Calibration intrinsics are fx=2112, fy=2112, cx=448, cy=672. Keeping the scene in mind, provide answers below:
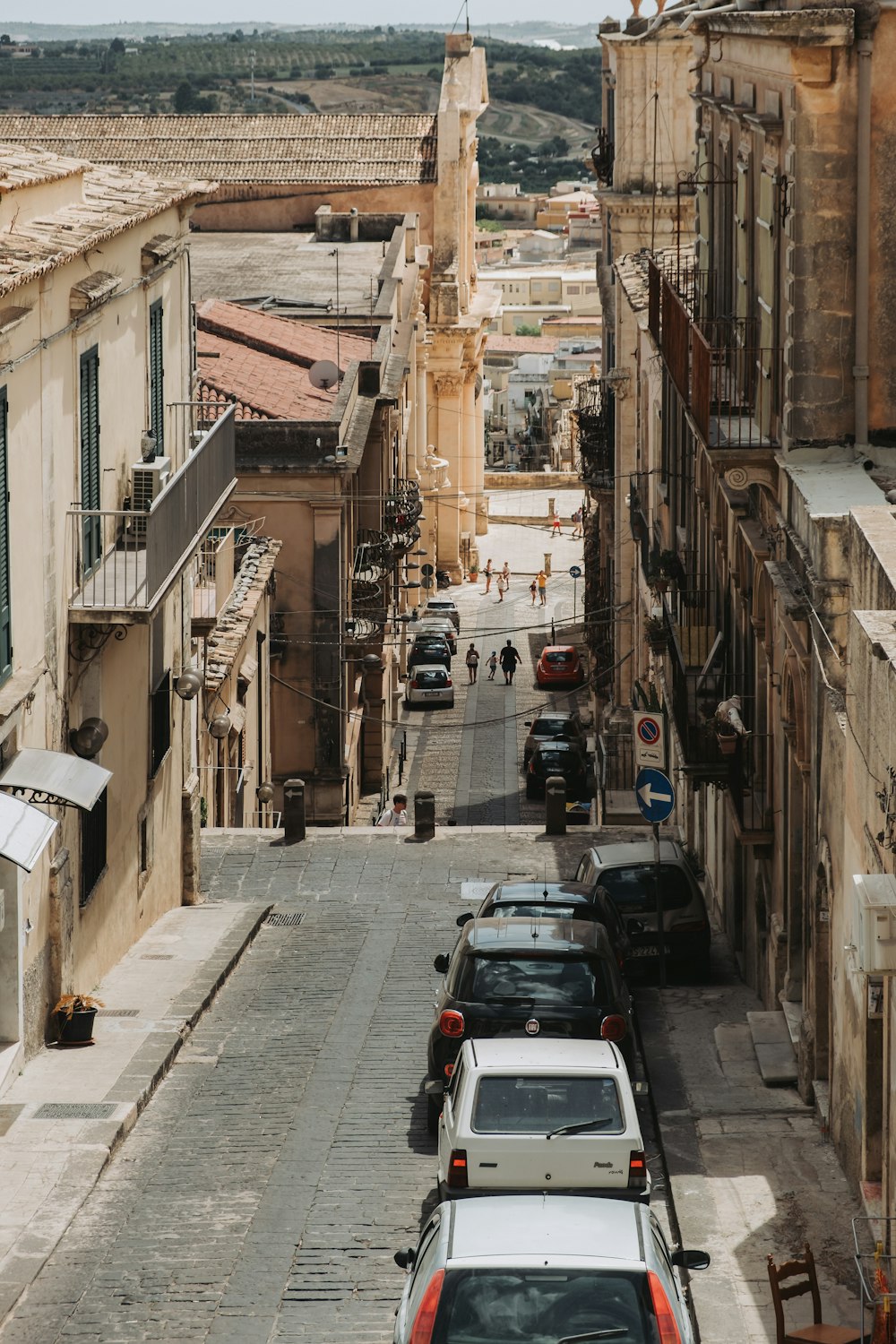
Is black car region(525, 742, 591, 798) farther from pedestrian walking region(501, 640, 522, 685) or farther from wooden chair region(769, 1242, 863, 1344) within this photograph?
wooden chair region(769, 1242, 863, 1344)

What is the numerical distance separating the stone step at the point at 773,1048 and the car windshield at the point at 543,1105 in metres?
4.09

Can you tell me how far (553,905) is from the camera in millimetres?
19094

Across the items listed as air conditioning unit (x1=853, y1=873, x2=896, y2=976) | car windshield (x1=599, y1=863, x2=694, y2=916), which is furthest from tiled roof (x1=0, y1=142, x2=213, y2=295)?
car windshield (x1=599, y1=863, x2=694, y2=916)

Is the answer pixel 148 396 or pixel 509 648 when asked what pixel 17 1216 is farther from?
pixel 509 648

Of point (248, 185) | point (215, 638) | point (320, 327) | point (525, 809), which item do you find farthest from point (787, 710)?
point (248, 185)

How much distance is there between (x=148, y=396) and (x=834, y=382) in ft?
26.0

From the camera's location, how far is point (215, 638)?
29250mm

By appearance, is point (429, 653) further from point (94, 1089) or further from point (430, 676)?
point (94, 1089)

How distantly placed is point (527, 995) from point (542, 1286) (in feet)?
20.9

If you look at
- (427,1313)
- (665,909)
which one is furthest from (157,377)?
(427,1313)

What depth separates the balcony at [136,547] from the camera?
18.3 metres

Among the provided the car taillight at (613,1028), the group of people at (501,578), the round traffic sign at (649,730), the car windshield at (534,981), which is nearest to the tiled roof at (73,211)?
the car windshield at (534,981)

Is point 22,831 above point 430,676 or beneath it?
above

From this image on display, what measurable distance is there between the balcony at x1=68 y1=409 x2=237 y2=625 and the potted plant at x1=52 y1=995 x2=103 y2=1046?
3261mm
